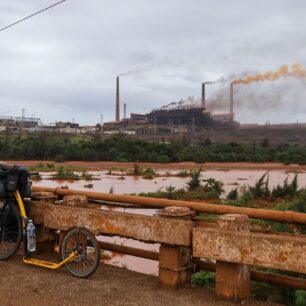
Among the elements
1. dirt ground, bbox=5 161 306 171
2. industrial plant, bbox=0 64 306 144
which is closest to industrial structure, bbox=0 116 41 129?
industrial plant, bbox=0 64 306 144

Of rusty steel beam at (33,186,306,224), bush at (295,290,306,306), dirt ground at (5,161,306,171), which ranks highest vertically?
rusty steel beam at (33,186,306,224)

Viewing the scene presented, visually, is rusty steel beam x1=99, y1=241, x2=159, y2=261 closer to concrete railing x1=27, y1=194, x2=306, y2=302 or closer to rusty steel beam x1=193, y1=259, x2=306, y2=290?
concrete railing x1=27, y1=194, x2=306, y2=302

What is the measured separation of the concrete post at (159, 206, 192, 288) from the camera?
5.32 metres

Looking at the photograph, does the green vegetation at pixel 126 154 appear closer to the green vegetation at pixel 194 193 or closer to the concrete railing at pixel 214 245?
the green vegetation at pixel 194 193

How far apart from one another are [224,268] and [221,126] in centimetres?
10777

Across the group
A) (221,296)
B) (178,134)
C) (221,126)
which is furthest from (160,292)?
(221,126)

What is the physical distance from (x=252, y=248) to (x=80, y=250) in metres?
2.18

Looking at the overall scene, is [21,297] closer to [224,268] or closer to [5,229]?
[5,229]

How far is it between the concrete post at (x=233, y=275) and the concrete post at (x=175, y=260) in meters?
0.48

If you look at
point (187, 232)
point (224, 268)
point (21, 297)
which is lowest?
point (21, 297)

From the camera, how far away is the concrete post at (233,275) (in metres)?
4.94

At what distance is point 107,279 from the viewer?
5.80 meters

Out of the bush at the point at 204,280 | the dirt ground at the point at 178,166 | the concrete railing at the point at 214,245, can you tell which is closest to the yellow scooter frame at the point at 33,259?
the concrete railing at the point at 214,245

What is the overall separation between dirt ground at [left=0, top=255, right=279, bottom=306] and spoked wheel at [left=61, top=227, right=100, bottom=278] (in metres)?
0.11
